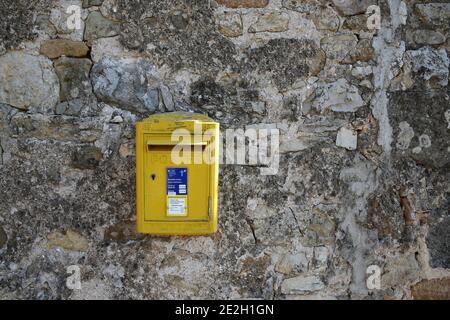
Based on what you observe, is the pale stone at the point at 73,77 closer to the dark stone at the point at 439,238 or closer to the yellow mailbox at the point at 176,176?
the yellow mailbox at the point at 176,176

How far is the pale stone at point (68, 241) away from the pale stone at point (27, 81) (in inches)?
24.5

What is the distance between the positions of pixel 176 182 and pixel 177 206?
0.11 metres

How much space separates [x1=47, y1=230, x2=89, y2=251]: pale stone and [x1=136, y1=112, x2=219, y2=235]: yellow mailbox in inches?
14.4

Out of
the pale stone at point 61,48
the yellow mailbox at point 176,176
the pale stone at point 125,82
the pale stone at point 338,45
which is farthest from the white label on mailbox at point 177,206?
the pale stone at point 338,45

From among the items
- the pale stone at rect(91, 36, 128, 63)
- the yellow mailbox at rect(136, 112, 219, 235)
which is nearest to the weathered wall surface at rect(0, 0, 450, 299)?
the pale stone at rect(91, 36, 128, 63)

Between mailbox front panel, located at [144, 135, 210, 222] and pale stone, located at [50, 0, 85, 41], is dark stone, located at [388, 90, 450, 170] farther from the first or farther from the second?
pale stone, located at [50, 0, 85, 41]


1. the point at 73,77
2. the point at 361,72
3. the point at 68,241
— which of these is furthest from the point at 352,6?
the point at 68,241

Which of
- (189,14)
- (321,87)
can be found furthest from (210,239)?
(189,14)

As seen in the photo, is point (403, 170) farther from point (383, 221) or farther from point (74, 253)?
point (74, 253)

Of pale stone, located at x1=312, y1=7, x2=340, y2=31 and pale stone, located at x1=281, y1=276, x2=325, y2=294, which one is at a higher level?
pale stone, located at x1=312, y1=7, x2=340, y2=31

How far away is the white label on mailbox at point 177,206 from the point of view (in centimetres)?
249

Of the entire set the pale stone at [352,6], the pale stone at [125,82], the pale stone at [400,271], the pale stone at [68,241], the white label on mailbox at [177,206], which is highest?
the pale stone at [352,6]

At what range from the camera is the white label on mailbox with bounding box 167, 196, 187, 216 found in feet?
8.18

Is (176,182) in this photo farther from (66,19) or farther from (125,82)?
(66,19)
